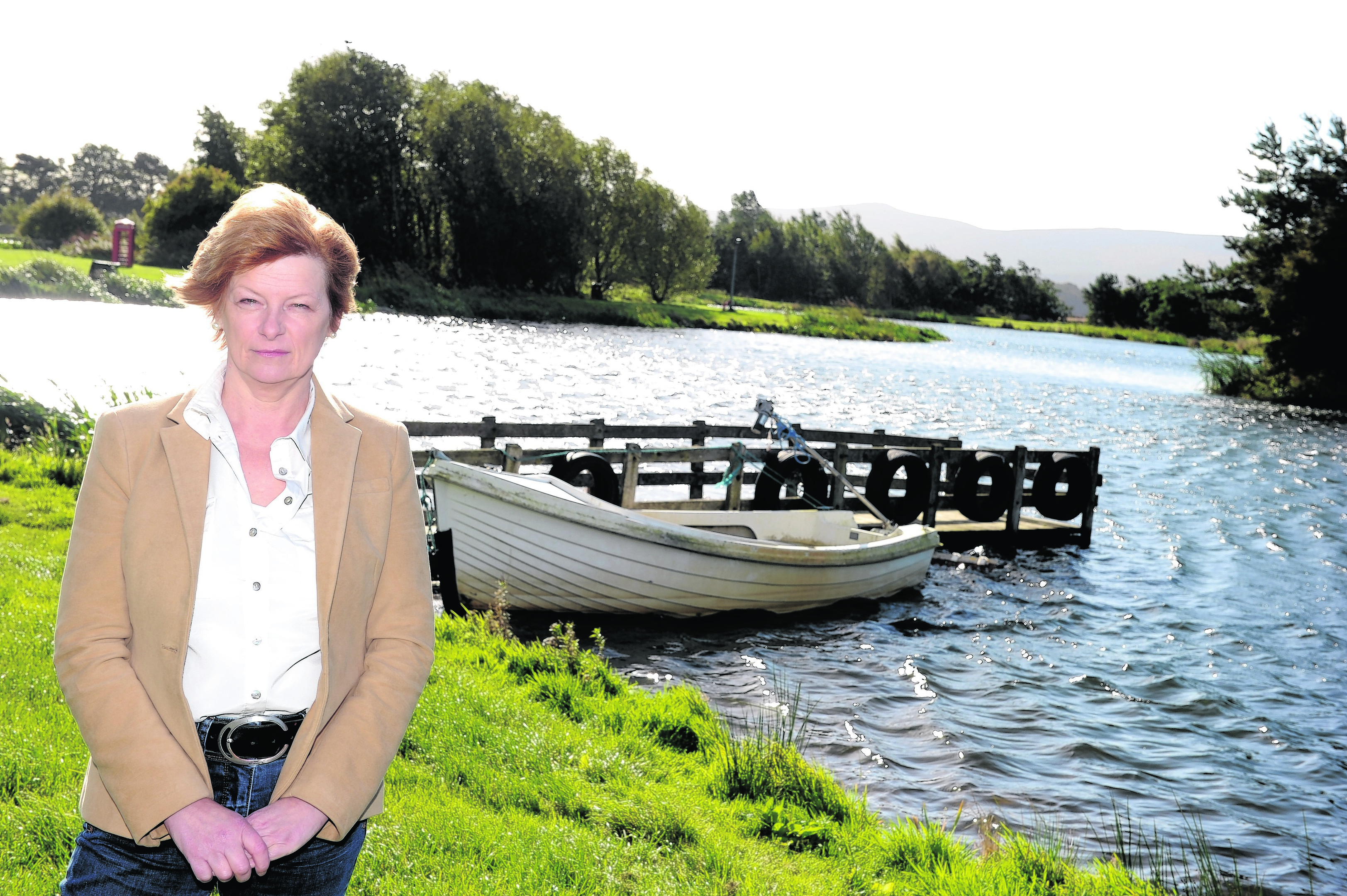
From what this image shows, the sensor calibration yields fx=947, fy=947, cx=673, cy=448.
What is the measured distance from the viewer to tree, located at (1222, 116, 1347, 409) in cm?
4562

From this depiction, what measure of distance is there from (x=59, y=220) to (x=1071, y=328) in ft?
390

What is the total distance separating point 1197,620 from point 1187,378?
2212 inches

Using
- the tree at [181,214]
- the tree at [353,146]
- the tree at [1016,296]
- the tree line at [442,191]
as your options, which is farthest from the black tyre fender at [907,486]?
the tree at [1016,296]

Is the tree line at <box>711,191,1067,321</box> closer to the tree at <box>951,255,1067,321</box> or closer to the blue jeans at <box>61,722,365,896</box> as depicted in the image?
the tree at <box>951,255,1067,321</box>

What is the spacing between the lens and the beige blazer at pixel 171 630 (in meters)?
2.06

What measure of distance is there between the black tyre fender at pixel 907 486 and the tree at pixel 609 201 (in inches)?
2643

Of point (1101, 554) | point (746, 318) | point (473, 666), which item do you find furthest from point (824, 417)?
point (746, 318)

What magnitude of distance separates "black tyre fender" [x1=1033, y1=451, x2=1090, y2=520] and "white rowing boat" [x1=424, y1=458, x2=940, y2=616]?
23.2ft

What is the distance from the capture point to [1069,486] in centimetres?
1781

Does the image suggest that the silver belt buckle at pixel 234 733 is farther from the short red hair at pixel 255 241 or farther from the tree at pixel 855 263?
the tree at pixel 855 263

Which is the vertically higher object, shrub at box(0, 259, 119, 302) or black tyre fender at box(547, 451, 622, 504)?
shrub at box(0, 259, 119, 302)

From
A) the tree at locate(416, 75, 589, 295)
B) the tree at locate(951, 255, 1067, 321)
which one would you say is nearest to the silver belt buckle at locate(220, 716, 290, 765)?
the tree at locate(416, 75, 589, 295)

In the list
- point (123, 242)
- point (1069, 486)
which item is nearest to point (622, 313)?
point (123, 242)

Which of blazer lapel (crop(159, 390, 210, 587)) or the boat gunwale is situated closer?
blazer lapel (crop(159, 390, 210, 587))
